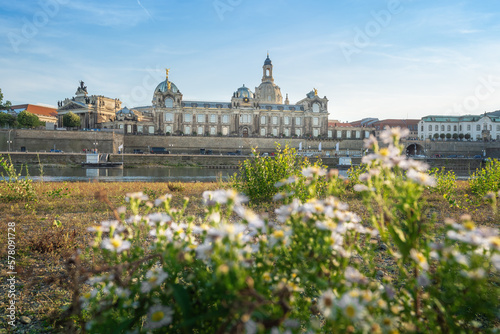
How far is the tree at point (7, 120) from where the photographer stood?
5206cm

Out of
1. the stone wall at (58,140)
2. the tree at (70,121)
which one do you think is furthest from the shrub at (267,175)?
the tree at (70,121)

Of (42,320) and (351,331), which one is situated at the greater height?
(351,331)

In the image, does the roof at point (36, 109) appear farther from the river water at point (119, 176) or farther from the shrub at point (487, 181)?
the shrub at point (487, 181)

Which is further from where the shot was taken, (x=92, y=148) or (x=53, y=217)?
(x=92, y=148)

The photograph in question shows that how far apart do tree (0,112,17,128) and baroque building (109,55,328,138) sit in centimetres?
1494

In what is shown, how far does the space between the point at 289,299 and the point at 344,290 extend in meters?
0.31

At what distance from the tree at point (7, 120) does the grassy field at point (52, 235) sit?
54.7 m

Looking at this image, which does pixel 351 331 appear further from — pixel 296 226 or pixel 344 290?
pixel 296 226

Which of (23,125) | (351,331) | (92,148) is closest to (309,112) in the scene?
(92,148)

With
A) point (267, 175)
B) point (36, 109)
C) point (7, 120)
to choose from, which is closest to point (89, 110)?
point (7, 120)

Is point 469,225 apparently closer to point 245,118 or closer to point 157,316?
point 157,316

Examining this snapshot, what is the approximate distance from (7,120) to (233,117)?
39154 millimetres

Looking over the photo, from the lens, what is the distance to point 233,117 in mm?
62844

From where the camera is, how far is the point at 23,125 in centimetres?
5344
